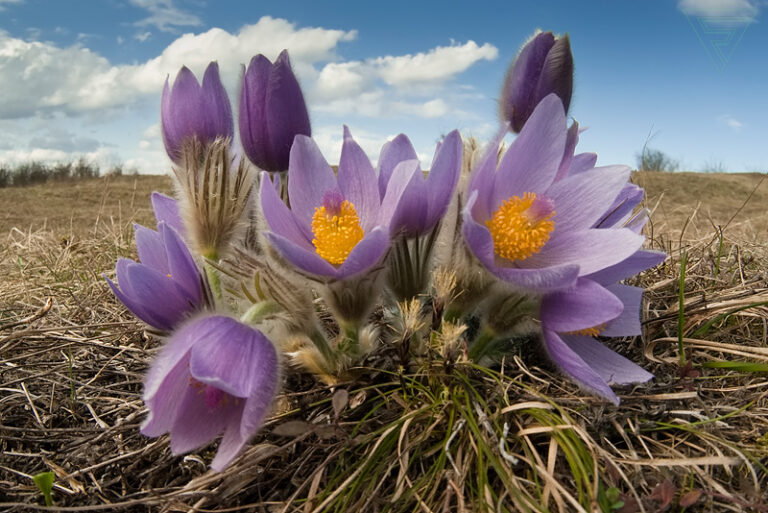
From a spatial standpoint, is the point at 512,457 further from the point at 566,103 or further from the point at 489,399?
the point at 566,103

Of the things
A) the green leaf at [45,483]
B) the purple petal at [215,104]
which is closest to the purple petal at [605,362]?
the purple petal at [215,104]

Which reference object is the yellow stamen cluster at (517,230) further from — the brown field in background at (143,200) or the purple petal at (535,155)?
the brown field in background at (143,200)

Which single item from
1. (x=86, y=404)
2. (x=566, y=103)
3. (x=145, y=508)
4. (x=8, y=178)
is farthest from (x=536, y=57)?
(x=8, y=178)

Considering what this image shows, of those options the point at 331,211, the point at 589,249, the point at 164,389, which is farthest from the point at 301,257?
the point at 589,249

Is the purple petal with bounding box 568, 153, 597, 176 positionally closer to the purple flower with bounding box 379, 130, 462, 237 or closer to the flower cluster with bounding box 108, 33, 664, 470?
the flower cluster with bounding box 108, 33, 664, 470

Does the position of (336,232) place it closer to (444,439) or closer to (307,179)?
(307,179)

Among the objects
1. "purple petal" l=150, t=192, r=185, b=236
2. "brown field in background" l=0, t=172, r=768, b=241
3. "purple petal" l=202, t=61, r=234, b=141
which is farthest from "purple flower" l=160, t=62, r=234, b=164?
"brown field in background" l=0, t=172, r=768, b=241
